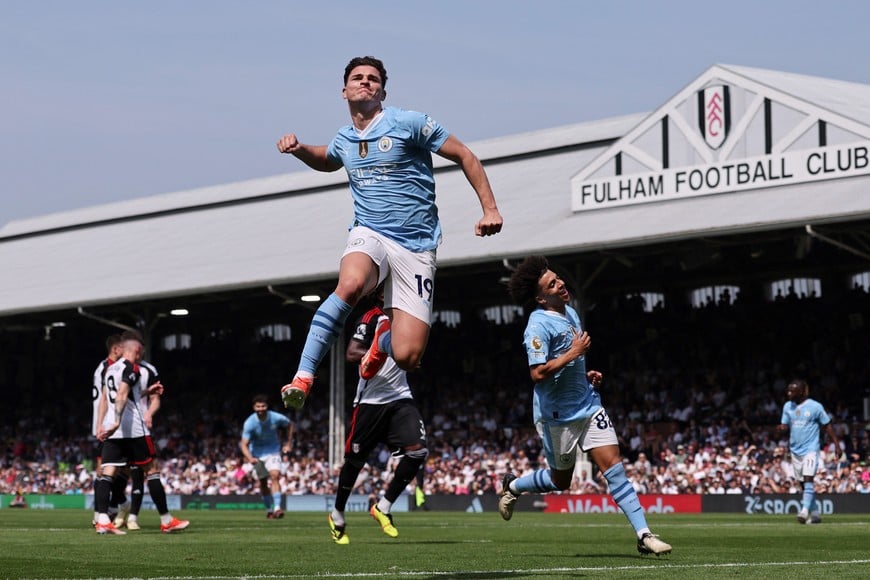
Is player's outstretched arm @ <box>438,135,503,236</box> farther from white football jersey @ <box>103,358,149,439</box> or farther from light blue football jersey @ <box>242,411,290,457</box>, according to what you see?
light blue football jersey @ <box>242,411,290,457</box>

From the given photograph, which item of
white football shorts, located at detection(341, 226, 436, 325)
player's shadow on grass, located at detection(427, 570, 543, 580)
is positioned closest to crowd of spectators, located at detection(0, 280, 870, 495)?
player's shadow on grass, located at detection(427, 570, 543, 580)

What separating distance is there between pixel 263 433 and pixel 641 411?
14.9 metres

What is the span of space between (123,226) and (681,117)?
27508 mm

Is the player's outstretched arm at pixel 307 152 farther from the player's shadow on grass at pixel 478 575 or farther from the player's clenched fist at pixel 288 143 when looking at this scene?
the player's shadow on grass at pixel 478 575

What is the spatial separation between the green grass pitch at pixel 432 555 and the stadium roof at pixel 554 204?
14289mm

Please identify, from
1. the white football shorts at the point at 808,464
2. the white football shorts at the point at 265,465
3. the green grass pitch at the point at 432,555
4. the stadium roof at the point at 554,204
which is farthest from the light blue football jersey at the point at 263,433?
the stadium roof at the point at 554,204

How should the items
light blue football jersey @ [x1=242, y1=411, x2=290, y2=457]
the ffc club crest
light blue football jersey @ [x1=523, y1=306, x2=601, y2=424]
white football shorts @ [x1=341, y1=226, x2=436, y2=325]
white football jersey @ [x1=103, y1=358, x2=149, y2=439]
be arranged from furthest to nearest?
1. the ffc club crest
2. light blue football jersey @ [x1=242, y1=411, x2=290, y2=457]
3. white football jersey @ [x1=103, y1=358, x2=149, y2=439]
4. light blue football jersey @ [x1=523, y1=306, x2=601, y2=424]
5. white football shorts @ [x1=341, y1=226, x2=436, y2=325]

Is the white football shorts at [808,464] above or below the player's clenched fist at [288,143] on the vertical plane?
below

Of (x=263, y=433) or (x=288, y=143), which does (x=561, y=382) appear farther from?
(x=263, y=433)

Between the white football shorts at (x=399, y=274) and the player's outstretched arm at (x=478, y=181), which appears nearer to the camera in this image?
the player's outstretched arm at (x=478, y=181)

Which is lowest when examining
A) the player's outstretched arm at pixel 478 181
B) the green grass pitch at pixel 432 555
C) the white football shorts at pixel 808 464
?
the green grass pitch at pixel 432 555

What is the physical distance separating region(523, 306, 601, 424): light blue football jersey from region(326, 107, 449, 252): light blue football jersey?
1827 mm

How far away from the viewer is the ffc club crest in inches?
1190

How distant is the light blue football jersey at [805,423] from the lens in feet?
65.9
